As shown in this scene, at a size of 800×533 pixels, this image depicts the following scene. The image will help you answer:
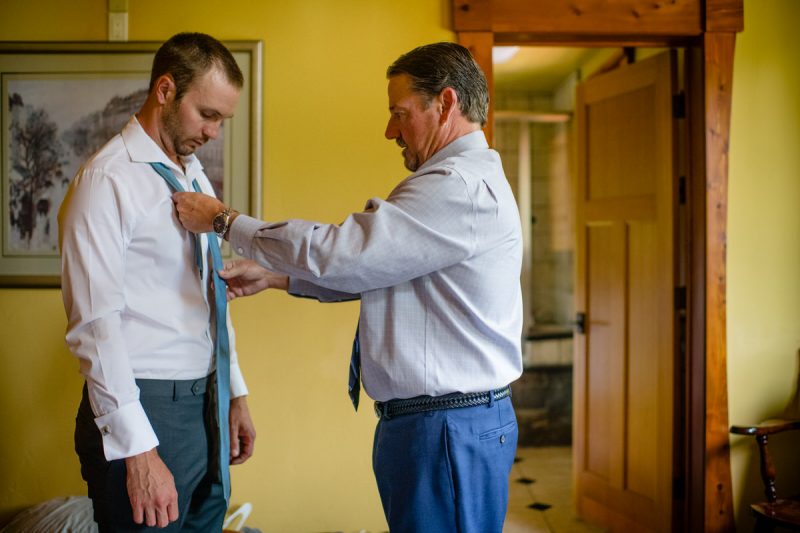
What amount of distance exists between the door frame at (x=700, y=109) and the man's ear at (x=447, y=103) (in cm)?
119

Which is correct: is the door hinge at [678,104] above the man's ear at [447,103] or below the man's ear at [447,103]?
above

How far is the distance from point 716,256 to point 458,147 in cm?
169

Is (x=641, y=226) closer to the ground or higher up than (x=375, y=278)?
higher up

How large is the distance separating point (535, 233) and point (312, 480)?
3.47 m

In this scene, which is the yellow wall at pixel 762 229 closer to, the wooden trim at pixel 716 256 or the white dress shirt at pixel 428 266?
the wooden trim at pixel 716 256

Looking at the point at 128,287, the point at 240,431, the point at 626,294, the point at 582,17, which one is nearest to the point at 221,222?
the point at 128,287

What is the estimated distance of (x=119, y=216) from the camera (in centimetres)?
144

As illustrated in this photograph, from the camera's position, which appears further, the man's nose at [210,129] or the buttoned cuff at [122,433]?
the man's nose at [210,129]

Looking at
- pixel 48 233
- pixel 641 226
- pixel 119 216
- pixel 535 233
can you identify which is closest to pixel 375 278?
pixel 119 216

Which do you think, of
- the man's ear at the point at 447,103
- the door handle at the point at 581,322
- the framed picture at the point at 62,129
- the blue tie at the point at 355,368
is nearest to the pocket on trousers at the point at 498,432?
the blue tie at the point at 355,368

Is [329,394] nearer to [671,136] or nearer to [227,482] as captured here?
[227,482]

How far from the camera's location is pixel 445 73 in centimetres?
160

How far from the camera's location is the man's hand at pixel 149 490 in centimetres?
141

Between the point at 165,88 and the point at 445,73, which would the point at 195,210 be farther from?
the point at 445,73
